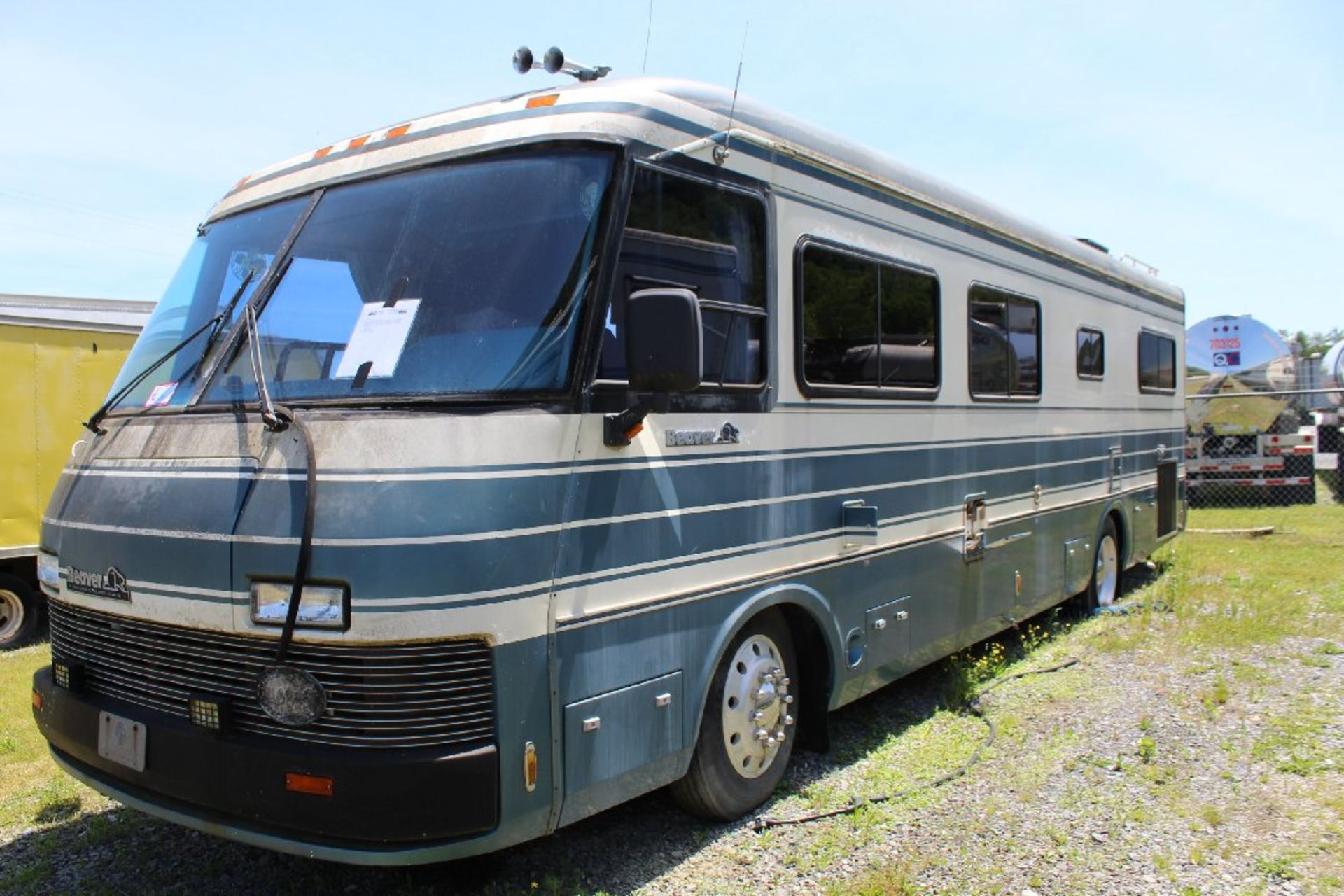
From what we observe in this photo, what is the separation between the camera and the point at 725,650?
4328mm

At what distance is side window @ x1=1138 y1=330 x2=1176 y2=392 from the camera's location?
31.8 feet

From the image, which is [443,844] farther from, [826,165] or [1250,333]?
[1250,333]

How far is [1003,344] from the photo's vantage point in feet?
22.0

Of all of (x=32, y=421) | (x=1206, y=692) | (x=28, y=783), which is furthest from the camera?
(x=32, y=421)

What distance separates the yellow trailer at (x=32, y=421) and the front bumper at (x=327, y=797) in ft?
20.7

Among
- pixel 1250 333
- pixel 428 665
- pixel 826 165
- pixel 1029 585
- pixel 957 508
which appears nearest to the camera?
pixel 428 665

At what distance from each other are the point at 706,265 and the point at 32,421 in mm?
7215

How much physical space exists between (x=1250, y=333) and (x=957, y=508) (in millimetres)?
15059

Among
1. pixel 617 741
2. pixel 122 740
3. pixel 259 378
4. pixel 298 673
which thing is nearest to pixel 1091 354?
pixel 617 741

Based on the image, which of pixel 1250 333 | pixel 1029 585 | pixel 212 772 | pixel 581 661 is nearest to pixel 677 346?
pixel 581 661

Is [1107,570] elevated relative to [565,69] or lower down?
lower down

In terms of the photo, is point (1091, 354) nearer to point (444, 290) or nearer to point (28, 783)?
point (444, 290)

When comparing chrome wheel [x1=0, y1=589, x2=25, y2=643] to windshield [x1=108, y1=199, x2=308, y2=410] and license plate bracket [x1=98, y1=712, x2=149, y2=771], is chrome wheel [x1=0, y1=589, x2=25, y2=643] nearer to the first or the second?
windshield [x1=108, y1=199, x2=308, y2=410]

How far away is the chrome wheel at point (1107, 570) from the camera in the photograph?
888cm
